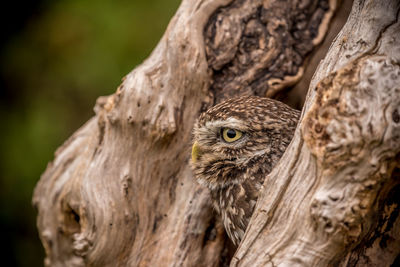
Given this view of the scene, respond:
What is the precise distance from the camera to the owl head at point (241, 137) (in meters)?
1.89

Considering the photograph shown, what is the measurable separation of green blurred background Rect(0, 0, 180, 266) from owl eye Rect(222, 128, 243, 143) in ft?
7.21

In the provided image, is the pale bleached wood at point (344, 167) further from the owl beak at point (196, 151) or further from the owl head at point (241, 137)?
the owl beak at point (196, 151)

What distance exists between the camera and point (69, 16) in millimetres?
4117

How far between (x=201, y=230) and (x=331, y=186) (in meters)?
1.01

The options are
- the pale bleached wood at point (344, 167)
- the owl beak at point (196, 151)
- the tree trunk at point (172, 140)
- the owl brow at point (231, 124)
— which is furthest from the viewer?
the tree trunk at point (172, 140)

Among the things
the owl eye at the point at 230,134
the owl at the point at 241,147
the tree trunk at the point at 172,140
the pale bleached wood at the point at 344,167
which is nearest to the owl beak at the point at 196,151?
the owl at the point at 241,147

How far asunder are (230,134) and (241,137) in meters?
0.05

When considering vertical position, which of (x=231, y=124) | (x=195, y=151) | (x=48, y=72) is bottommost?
(x=195, y=151)

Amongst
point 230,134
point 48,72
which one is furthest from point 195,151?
point 48,72

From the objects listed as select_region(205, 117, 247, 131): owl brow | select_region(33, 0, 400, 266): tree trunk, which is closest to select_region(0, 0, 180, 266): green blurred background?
select_region(33, 0, 400, 266): tree trunk

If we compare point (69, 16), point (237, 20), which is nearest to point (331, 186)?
point (237, 20)

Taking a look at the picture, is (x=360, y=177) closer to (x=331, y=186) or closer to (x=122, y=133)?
(x=331, y=186)

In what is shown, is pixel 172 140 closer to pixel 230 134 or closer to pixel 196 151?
pixel 196 151

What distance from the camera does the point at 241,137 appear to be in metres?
1.92
